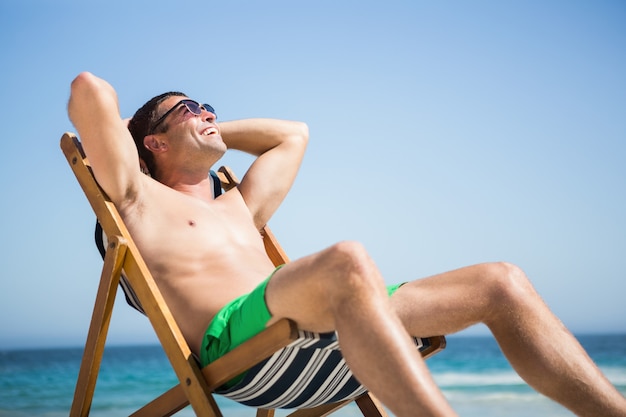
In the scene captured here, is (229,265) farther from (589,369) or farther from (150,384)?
(150,384)

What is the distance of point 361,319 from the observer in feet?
6.25

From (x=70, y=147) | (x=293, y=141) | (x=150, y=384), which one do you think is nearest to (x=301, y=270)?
(x=70, y=147)

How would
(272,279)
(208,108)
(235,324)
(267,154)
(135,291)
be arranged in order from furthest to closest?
(267,154) < (208,108) < (135,291) < (235,324) < (272,279)

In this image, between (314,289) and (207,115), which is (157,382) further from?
(314,289)

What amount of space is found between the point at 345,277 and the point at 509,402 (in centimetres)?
833

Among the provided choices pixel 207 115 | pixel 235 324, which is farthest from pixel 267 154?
pixel 235 324

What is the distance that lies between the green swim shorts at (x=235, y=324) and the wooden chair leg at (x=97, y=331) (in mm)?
349

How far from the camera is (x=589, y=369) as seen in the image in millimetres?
2176

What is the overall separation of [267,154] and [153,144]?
49cm

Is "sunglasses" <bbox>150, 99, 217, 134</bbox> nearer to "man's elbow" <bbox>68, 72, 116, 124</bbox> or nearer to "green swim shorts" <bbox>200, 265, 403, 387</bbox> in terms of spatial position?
"man's elbow" <bbox>68, 72, 116, 124</bbox>

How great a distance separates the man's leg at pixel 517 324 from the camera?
2162 millimetres

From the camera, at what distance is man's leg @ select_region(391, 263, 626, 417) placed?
216cm

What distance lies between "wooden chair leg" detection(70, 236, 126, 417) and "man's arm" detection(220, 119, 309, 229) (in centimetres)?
83

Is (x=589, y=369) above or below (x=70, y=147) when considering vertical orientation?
below
